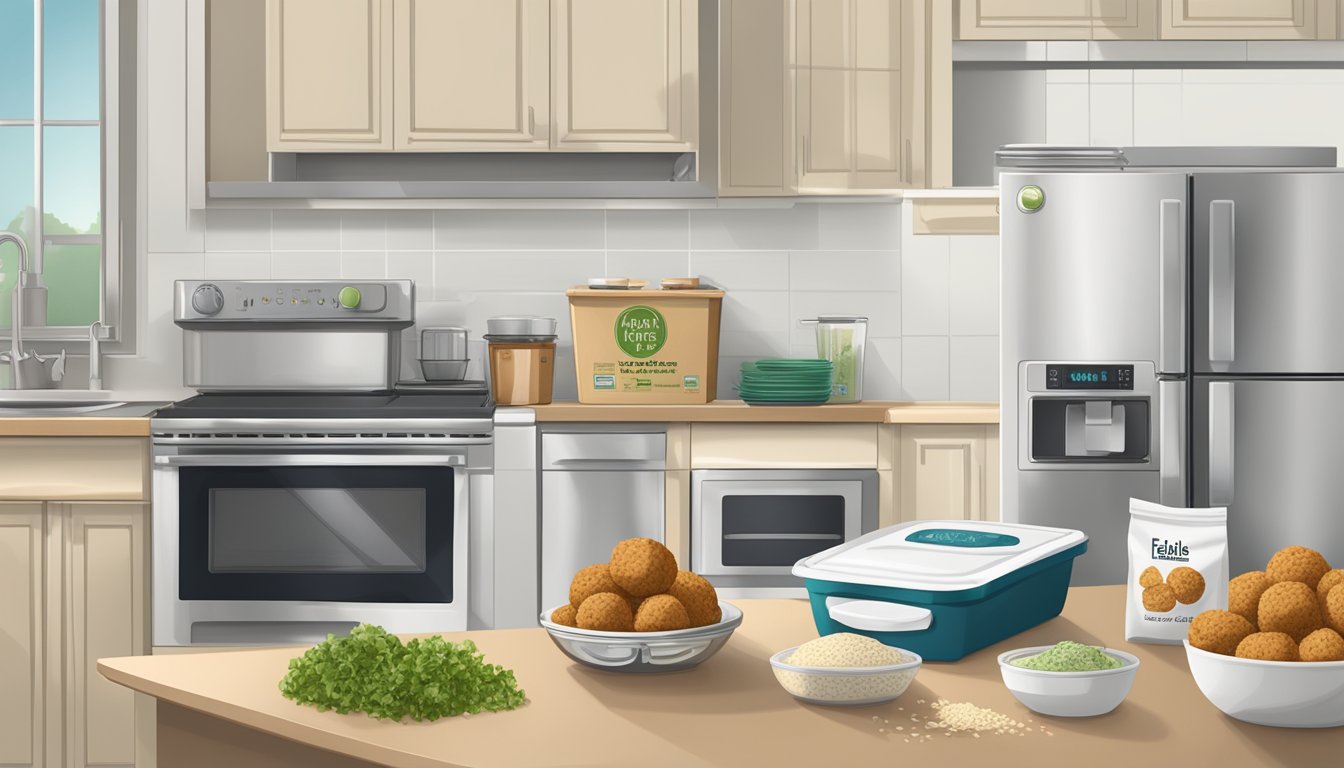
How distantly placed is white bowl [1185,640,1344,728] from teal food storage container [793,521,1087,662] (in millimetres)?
261

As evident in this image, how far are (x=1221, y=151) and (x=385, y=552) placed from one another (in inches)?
95.4

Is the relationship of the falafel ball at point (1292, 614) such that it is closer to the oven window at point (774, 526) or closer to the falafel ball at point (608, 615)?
the falafel ball at point (608, 615)

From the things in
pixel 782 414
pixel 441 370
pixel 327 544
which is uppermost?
pixel 441 370

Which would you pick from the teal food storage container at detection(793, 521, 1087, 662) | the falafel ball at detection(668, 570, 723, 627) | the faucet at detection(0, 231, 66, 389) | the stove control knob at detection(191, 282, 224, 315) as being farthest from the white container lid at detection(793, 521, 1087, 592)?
the faucet at detection(0, 231, 66, 389)

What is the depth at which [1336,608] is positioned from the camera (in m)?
1.11

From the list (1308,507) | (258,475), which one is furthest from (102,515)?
(1308,507)

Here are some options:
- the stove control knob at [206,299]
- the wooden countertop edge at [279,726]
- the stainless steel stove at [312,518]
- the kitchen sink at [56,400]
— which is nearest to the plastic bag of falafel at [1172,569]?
the wooden countertop edge at [279,726]

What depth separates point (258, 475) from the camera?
320cm

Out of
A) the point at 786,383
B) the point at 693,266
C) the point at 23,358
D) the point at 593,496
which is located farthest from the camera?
the point at 693,266

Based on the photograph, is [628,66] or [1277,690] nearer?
[1277,690]

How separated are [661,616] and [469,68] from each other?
2611 millimetres

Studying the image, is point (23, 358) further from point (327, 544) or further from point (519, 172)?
point (519, 172)

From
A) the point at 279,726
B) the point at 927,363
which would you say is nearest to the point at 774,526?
the point at 927,363

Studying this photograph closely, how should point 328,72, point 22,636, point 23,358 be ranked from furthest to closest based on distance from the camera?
point 23,358, point 328,72, point 22,636
